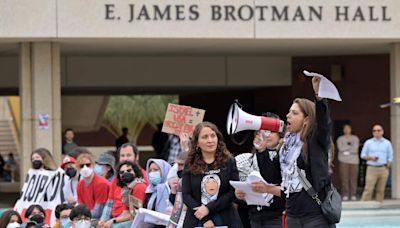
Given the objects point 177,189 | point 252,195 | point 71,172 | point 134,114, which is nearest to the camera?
point 252,195

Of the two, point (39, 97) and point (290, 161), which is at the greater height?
point (39, 97)

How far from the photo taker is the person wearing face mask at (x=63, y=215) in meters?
11.4

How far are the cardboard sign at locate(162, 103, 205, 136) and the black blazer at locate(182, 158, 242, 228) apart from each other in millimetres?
2113

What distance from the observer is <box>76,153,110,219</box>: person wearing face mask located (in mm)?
11359

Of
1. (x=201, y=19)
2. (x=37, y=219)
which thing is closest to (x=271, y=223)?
(x=37, y=219)

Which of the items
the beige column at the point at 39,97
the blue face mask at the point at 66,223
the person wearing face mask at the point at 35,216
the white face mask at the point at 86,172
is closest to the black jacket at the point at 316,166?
the person wearing face mask at the point at 35,216

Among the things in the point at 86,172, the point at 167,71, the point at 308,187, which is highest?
the point at 167,71

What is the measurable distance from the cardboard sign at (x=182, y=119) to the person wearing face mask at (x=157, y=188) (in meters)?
0.56

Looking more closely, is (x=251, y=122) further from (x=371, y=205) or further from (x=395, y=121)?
(x=395, y=121)

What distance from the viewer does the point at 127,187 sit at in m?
10.6

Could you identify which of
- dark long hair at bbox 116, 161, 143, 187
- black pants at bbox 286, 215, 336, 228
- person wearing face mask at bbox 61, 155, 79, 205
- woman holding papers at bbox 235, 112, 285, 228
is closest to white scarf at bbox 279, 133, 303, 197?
black pants at bbox 286, 215, 336, 228

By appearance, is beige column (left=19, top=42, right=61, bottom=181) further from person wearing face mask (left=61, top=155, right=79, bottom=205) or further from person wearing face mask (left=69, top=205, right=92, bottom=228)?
person wearing face mask (left=69, top=205, right=92, bottom=228)

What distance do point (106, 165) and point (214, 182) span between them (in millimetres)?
4020

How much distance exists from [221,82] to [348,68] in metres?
3.33
